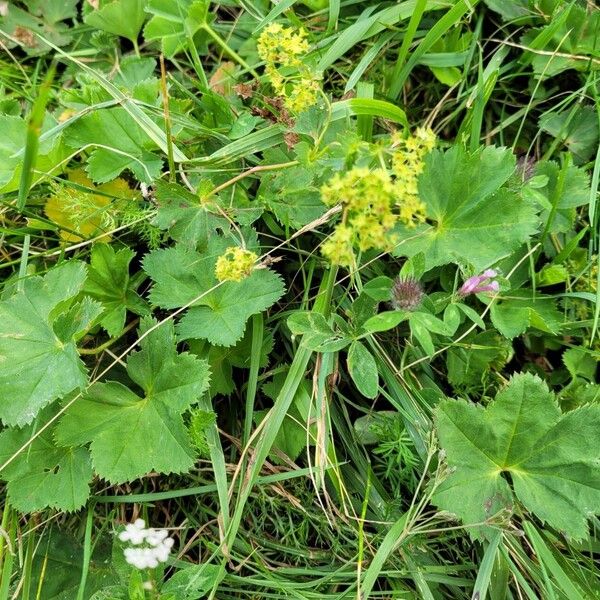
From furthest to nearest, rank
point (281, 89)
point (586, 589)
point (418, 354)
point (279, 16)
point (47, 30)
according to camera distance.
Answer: point (47, 30) → point (279, 16) → point (418, 354) → point (586, 589) → point (281, 89)

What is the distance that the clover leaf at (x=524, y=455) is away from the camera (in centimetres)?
176

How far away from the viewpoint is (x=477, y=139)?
2.00 metres

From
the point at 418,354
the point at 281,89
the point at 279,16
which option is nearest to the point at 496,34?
the point at 279,16

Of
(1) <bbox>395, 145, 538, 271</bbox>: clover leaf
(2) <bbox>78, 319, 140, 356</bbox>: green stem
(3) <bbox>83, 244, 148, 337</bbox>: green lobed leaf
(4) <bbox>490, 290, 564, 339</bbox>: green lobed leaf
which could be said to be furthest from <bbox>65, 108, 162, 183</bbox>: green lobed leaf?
(4) <bbox>490, 290, 564, 339</bbox>: green lobed leaf

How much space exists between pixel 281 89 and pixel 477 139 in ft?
2.19

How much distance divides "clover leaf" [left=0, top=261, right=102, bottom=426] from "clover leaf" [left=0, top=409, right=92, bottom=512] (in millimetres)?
128

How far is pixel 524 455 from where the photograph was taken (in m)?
1.82

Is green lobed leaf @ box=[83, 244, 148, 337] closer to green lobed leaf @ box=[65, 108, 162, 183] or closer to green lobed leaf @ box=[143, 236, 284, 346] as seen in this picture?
green lobed leaf @ box=[143, 236, 284, 346]

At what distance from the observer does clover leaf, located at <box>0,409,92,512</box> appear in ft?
6.21

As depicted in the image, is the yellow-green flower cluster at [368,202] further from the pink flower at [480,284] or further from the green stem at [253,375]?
the green stem at [253,375]

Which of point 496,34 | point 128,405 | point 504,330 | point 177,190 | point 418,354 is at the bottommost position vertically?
point 128,405

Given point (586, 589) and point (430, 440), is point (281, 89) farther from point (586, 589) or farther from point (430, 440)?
point (586, 589)

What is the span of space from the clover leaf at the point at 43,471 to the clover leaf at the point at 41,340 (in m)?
0.13

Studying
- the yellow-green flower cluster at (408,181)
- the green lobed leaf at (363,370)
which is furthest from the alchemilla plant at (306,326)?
the yellow-green flower cluster at (408,181)
